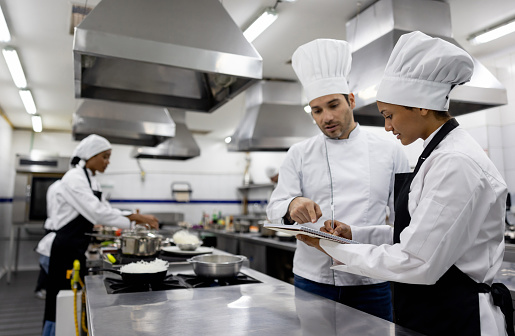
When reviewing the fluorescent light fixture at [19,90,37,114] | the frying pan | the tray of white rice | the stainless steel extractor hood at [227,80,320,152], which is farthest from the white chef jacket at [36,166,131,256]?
the fluorescent light fixture at [19,90,37,114]

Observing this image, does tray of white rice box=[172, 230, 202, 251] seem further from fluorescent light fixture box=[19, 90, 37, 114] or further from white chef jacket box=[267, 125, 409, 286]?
fluorescent light fixture box=[19, 90, 37, 114]

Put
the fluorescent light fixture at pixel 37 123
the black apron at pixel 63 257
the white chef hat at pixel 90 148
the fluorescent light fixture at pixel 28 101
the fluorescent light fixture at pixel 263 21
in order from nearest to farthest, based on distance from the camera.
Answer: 1. the black apron at pixel 63 257
2. the white chef hat at pixel 90 148
3. the fluorescent light fixture at pixel 263 21
4. the fluorescent light fixture at pixel 28 101
5. the fluorescent light fixture at pixel 37 123

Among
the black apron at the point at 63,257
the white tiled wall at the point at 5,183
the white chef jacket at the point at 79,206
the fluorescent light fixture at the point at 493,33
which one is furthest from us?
the white tiled wall at the point at 5,183

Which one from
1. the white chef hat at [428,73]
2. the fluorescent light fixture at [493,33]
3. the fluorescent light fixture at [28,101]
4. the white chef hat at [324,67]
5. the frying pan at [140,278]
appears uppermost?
the fluorescent light fixture at [493,33]

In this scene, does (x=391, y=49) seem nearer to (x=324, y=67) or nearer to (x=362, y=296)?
(x=324, y=67)

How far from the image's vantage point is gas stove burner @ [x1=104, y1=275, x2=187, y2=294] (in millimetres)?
1619

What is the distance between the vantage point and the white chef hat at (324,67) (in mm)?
1821

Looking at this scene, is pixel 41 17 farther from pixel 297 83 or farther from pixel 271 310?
pixel 271 310

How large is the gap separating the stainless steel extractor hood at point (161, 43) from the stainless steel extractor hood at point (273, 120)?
235 centimetres

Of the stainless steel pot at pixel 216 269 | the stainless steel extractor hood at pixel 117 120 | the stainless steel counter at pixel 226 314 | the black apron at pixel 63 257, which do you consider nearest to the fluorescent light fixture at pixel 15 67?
the stainless steel extractor hood at pixel 117 120

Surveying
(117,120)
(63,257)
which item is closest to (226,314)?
(63,257)

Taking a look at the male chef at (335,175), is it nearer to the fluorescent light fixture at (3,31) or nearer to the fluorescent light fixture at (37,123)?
the fluorescent light fixture at (3,31)

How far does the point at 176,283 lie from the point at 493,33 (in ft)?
12.9

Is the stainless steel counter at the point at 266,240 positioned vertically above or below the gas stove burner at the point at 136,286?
below
